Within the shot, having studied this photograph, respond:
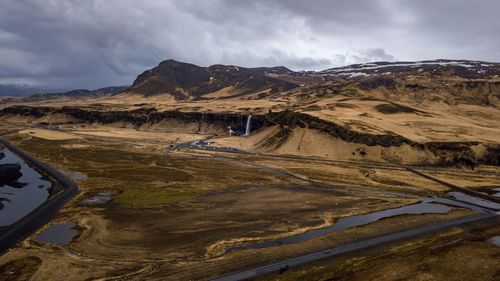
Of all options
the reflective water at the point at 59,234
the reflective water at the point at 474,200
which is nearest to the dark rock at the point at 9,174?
the reflective water at the point at 59,234

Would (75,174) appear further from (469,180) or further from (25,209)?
(469,180)

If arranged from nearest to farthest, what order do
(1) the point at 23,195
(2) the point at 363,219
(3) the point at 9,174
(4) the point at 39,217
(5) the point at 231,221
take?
(4) the point at 39,217 → (5) the point at 231,221 → (2) the point at 363,219 → (1) the point at 23,195 → (3) the point at 9,174

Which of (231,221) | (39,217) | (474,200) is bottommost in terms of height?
(39,217)

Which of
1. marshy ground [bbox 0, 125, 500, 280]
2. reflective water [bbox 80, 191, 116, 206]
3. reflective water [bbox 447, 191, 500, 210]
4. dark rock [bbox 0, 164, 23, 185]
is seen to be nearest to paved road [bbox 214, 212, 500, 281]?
marshy ground [bbox 0, 125, 500, 280]

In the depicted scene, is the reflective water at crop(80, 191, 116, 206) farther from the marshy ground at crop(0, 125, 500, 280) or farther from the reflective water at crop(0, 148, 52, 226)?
the reflective water at crop(0, 148, 52, 226)

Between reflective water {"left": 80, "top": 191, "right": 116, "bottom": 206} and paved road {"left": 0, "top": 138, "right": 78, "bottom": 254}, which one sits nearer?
paved road {"left": 0, "top": 138, "right": 78, "bottom": 254}

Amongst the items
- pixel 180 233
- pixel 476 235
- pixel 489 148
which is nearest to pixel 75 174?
pixel 180 233

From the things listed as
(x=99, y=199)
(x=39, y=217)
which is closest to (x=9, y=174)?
(x=99, y=199)

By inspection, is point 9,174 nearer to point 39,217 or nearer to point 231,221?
point 39,217
